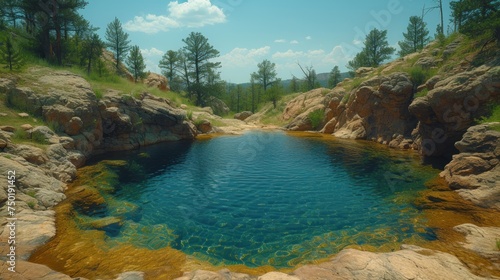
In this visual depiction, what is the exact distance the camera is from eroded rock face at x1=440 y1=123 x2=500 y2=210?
45.2ft

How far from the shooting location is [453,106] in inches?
874

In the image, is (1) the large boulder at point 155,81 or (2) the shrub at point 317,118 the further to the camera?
(1) the large boulder at point 155,81

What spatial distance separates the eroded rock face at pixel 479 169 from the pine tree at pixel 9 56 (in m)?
37.5

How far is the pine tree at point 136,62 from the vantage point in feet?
192

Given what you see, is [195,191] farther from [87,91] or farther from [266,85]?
[266,85]

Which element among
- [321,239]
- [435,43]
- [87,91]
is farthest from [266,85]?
[321,239]

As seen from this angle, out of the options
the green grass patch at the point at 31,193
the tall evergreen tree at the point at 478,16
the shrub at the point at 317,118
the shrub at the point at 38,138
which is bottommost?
the green grass patch at the point at 31,193

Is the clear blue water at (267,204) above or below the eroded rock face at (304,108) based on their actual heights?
below

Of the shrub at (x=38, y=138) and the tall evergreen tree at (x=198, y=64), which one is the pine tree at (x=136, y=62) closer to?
the tall evergreen tree at (x=198, y=64)

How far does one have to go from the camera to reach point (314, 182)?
61.9 ft

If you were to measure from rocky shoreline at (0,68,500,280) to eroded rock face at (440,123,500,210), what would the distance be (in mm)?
46

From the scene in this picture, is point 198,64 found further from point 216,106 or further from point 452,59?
point 452,59

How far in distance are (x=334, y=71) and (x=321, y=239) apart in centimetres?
8905

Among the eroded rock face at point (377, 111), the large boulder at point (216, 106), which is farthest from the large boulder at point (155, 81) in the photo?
the eroded rock face at point (377, 111)
